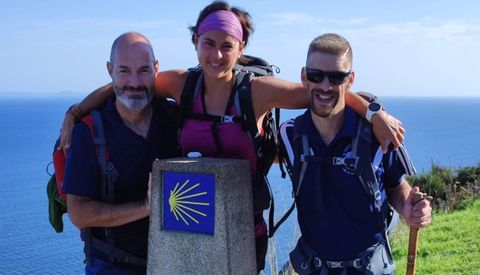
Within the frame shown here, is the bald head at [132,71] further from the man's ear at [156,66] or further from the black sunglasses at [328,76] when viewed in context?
the black sunglasses at [328,76]

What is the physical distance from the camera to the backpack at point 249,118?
155 inches

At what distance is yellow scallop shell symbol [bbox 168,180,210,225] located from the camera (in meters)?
3.86

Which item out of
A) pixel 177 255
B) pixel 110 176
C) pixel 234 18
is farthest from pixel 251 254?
pixel 234 18

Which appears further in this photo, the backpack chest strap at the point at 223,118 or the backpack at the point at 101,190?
the backpack chest strap at the point at 223,118

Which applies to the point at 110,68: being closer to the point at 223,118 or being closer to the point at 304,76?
the point at 223,118

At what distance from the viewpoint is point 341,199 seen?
3549mm

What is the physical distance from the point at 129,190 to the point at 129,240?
0.39 metres

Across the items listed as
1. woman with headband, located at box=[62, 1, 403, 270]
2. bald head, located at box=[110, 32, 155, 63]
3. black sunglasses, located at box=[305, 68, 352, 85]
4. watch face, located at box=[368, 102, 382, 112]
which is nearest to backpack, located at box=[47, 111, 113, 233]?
woman with headband, located at box=[62, 1, 403, 270]

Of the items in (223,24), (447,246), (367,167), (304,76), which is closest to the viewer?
(367,167)

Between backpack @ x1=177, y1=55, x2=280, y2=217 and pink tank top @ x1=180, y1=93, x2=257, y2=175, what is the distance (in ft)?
0.10

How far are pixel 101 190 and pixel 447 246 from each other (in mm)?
6415

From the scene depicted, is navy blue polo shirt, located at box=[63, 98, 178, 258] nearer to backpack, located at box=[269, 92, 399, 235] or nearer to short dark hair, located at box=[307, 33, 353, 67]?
backpack, located at box=[269, 92, 399, 235]

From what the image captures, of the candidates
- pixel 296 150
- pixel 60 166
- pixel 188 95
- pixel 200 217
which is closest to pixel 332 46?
pixel 296 150

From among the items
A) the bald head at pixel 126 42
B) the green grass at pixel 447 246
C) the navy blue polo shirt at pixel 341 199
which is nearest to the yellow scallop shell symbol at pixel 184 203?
the navy blue polo shirt at pixel 341 199
